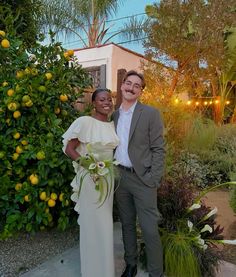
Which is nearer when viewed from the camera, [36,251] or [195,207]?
[195,207]

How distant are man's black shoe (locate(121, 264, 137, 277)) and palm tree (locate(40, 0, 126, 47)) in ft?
33.5

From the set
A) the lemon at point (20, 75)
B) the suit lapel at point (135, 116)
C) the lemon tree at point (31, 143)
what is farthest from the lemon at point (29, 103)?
the suit lapel at point (135, 116)

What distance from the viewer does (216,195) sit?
6.29m

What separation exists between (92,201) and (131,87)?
3.38 feet

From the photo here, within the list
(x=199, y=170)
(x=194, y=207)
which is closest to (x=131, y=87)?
(x=194, y=207)

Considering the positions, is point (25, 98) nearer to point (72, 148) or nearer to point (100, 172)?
point (72, 148)

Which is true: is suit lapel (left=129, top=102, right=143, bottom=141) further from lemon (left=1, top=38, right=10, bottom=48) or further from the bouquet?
lemon (left=1, top=38, right=10, bottom=48)

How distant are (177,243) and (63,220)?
1.27m

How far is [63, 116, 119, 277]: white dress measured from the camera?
100 inches

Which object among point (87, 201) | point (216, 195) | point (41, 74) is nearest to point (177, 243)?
point (87, 201)

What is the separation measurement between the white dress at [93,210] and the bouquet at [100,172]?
0.05 meters

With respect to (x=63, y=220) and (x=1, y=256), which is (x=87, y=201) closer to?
(x=63, y=220)

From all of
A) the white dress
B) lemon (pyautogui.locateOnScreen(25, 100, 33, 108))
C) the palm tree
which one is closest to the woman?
the white dress

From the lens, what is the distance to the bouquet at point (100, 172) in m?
2.38
